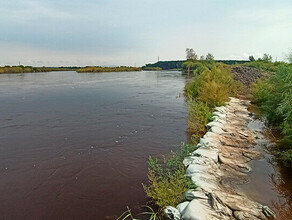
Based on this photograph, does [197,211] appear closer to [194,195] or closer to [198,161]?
[194,195]

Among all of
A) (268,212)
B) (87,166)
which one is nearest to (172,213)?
(268,212)

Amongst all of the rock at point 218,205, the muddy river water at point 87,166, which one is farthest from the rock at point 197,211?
the muddy river water at point 87,166

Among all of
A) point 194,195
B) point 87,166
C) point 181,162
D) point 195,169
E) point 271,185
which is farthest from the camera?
point 87,166

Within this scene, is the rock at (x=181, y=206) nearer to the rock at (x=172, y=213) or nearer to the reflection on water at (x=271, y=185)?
the rock at (x=172, y=213)

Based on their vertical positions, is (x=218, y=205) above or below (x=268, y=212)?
above

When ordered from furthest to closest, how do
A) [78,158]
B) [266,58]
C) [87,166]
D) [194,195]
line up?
[266,58]
[78,158]
[87,166]
[194,195]

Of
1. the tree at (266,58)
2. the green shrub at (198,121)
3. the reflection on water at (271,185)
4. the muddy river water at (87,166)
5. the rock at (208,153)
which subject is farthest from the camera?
the tree at (266,58)

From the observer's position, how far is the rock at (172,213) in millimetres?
3139

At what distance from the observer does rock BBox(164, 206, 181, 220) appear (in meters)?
Answer: 3.14

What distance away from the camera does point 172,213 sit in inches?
126

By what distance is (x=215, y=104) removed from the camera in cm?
1038

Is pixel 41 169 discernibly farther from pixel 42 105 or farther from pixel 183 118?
pixel 42 105

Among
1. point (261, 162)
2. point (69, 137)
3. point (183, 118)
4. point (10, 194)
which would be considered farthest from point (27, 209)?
point (183, 118)

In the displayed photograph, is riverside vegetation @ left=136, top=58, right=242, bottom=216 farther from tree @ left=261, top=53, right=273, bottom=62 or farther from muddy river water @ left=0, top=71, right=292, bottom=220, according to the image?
tree @ left=261, top=53, right=273, bottom=62
